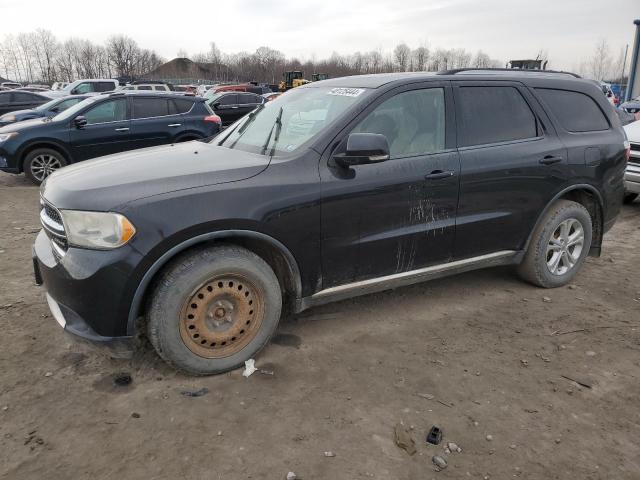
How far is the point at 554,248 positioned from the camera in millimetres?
4430

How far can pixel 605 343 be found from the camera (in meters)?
3.60

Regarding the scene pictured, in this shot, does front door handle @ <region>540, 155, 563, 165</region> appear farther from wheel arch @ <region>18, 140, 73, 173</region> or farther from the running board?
wheel arch @ <region>18, 140, 73, 173</region>

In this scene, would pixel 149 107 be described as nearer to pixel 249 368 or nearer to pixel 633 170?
pixel 249 368

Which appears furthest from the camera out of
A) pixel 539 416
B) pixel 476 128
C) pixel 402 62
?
pixel 402 62

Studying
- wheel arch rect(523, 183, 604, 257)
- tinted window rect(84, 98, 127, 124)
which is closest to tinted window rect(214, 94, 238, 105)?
tinted window rect(84, 98, 127, 124)

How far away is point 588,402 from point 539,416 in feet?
1.25

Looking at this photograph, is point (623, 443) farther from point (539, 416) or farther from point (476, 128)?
point (476, 128)

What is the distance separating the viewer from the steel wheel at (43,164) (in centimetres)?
884

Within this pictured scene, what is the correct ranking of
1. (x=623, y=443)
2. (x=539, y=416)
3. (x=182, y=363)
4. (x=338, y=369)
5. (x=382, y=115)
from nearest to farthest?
(x=623, y=443) < (x=539, y=416) < (x=182, y=363) < (x=338, y=369) < (x=382, y=115)

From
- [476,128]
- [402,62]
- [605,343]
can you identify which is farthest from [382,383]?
[402,62]

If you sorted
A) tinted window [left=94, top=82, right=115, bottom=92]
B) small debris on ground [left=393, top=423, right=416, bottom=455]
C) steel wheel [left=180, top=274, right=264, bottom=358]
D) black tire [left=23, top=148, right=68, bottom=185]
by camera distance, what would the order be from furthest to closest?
tinted window [left=94, top=82, right=115, bottom=92] → black tire [left=23, top=148, right=68, bottom=185] → steel wheel [left=180, top=274, right=264, bottom=358] → small debris on ground [left=393, top=423, right=416, bottom=455]

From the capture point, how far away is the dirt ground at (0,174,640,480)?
239cm

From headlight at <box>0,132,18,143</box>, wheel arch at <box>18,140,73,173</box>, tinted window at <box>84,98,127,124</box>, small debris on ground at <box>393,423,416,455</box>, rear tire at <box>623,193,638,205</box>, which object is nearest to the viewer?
small debris on ground at <box>393,423,416,455</box>

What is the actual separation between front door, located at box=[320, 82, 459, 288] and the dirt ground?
601 millimetres
